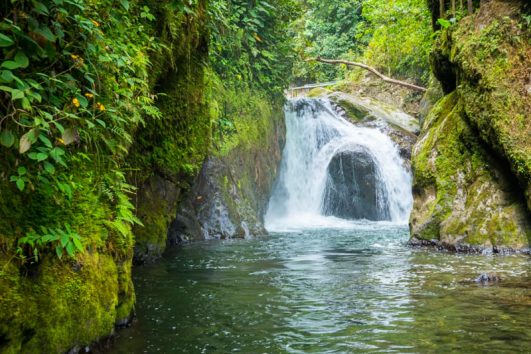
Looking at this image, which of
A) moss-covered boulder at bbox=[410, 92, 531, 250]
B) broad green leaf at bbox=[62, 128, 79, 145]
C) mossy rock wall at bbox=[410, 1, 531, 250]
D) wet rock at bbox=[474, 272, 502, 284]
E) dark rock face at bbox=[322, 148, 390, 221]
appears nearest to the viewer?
broad green leaf at bbox=[62, 128, 79, 145]

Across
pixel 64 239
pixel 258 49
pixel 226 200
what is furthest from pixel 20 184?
pixel 258 49

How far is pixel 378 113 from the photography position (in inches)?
819

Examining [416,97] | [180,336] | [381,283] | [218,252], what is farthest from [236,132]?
[416,97]

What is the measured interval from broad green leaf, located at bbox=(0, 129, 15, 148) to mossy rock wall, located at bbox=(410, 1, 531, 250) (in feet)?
27.4

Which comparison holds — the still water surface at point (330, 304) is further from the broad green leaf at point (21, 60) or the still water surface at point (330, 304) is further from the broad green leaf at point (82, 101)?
the broad green leaf at point (21, 60)

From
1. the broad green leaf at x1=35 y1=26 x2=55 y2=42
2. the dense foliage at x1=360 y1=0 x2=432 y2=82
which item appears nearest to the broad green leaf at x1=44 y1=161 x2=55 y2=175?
the broad green leaf at x1=35 y1=26 x2=55 y2=42

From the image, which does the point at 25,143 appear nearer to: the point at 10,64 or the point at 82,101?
the point at 10,64

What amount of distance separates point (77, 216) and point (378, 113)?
1813 cm

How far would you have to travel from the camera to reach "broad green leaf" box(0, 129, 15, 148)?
3059 millimetres

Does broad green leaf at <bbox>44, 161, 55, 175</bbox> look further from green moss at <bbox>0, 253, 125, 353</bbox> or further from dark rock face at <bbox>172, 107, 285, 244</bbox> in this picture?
dark rock face at <bbox>172, 107, 285, 244</bbox>

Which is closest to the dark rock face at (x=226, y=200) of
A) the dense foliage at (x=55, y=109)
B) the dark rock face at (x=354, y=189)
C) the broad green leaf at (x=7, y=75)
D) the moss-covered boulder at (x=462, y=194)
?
the dark rock face at (x=354, y=189)

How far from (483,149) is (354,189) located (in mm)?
8273

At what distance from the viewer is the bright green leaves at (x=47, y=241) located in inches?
130

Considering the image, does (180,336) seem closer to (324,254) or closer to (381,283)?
(381,283)
